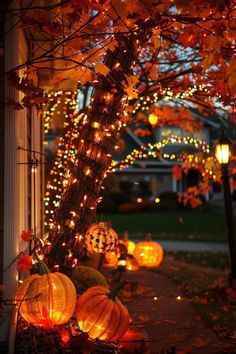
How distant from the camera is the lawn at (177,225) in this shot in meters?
23.1

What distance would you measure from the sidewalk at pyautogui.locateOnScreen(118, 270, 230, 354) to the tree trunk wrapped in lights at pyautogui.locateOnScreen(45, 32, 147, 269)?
4.83 ft

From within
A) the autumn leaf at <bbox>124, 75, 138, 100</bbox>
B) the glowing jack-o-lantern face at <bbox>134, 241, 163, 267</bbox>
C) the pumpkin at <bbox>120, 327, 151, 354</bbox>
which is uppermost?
the autumn leaf at <bbox>124, 75, 138, 100</bbox>

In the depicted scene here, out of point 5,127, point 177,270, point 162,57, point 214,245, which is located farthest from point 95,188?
point 214,245

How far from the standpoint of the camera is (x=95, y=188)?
641 centimetres

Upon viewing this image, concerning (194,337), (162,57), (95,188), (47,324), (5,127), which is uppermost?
(162,57)

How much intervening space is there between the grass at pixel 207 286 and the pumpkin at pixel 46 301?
2.13 metres

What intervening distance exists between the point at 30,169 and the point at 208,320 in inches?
124

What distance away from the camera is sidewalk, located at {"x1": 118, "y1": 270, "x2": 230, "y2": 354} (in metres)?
6.34

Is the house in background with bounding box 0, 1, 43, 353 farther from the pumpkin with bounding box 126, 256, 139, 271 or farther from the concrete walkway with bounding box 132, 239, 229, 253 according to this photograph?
the concrete walkway with bounding box 132, 239, 229, 253

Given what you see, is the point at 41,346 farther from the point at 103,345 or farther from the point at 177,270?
the point at 177,270

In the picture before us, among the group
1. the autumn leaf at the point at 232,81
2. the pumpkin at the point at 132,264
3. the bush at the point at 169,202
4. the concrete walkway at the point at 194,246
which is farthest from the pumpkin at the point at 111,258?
the bush at the point at 169,202

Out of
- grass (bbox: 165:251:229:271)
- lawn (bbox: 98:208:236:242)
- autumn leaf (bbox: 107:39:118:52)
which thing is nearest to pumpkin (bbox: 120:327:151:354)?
autumn leaf (bbox: 107:39:118:52)

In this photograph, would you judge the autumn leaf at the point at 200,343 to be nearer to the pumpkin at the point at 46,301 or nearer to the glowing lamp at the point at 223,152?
the pumpkin at the point at 46,301

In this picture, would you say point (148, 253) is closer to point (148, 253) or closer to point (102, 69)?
point (148, 253)
